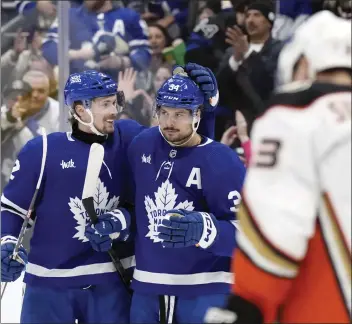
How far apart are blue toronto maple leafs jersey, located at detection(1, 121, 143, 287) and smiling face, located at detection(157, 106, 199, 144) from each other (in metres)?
0.21

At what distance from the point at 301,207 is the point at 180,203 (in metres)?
1.10

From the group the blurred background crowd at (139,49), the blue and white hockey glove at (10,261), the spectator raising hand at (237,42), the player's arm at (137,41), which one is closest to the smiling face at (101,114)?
the blue and white hockey glove at (10,261)

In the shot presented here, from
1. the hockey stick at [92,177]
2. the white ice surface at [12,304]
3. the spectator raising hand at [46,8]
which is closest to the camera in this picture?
the hockey stick at [92,177]

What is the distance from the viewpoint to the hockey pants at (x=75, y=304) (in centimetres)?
280

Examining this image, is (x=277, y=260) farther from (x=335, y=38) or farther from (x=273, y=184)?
(x=335, y=38)

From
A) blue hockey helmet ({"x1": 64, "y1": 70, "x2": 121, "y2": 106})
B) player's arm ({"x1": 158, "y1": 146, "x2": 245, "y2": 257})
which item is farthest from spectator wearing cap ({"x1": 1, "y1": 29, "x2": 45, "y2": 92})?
player's arm ({"x1": 158, "y1": 146, "x2": 245, "y2": 257})

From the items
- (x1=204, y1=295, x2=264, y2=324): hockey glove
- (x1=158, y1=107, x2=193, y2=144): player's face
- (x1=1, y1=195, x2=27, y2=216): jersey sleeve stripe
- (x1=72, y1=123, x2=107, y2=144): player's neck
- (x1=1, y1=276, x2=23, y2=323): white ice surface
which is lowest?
(x1=1, y1=276, x2=23, y2=323): white ice surface

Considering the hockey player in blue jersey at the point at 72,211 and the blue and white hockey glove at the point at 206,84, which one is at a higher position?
the blue and white hockey glove at the point at 206,84

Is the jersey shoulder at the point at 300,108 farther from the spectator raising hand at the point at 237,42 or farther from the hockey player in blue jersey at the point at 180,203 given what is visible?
the spectator raising hand at the point at 237,42

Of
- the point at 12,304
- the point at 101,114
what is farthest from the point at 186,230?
the point at 12,304

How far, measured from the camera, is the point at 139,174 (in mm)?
2709

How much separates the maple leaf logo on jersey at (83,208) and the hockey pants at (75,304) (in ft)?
0.54

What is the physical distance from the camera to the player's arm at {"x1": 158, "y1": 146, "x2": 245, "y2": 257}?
8.10 ft

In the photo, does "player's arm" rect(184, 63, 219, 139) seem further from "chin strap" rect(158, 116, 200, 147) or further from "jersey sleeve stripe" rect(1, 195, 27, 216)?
"jersey sleeve stripe" rect(1, 195, 27, 216)
